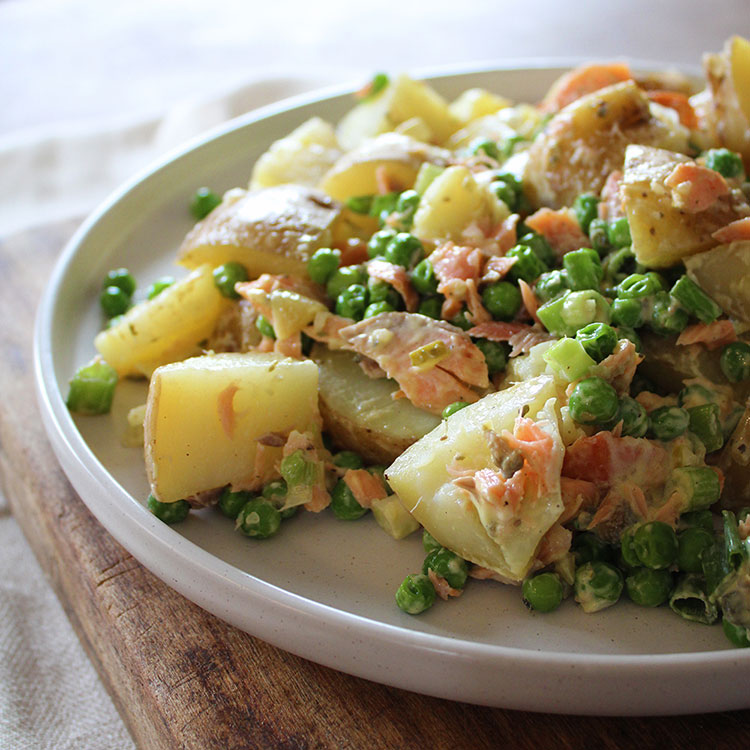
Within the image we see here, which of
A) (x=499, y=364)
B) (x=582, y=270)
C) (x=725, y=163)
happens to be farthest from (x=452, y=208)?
(x=725, y=163)

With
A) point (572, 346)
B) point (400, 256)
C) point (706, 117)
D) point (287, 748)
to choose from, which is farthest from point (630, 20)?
point (287, 748)

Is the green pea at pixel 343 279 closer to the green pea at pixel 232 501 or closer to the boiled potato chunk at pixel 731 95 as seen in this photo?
the green pea at pixel 232 501

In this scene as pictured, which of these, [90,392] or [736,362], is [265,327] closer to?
[90,392]

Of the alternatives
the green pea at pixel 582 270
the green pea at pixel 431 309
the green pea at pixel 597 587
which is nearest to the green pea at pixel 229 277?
the green pea at pixel 431 309

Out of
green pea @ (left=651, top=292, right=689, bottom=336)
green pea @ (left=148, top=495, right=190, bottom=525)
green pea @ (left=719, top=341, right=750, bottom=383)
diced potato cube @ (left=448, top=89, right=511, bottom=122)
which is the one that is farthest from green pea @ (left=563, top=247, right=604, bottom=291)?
diced potato cube @ (left=448, top=89, right=511, bottom=122)

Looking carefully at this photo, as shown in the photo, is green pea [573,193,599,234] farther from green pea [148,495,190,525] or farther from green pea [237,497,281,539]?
green pea [148,495,190,525]

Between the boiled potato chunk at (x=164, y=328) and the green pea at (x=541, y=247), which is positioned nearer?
the green pea at (x=541, y=247)
